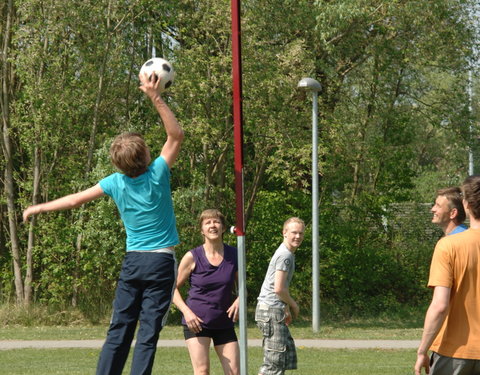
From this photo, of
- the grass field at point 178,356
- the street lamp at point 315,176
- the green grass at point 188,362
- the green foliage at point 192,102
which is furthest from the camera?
the green foliage at point 192,102

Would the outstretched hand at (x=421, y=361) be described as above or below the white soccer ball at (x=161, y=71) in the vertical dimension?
below

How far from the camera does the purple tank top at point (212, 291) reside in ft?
23.8

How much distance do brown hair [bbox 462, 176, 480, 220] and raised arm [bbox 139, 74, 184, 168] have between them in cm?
179

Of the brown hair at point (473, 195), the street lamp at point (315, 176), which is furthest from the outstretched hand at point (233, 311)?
the street lamp at point (315, 176)

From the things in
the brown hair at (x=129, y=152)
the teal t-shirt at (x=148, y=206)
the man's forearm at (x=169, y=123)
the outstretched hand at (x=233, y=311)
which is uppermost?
the man's forearm at (x=169, y=123)

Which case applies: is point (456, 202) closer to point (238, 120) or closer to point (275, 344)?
point (238, 120)

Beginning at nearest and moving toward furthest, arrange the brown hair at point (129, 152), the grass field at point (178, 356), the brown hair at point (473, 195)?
1. the brown hair at point (473, 195)
2. the brown hair at point (129, 152)
3. the grass field at point (178, 356)

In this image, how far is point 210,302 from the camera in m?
7.25

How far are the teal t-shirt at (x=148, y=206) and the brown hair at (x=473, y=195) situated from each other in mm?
1882

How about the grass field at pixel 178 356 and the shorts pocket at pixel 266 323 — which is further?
the grass field at pixel 178 356

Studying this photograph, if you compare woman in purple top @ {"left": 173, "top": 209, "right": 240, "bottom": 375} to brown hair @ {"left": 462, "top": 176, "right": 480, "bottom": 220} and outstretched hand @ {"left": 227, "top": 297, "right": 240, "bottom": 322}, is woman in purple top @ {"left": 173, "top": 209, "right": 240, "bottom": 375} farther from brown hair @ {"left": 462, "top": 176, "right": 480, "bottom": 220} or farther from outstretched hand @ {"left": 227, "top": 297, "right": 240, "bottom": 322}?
brown hair @ {"left": 462, "top": 176, "right": 480, "bottom": 220}

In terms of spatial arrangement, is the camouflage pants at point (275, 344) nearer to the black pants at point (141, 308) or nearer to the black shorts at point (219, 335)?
the black shorts at point (219, 335)

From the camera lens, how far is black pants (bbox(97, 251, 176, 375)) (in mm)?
5828

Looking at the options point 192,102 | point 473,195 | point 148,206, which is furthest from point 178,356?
point 473,195
